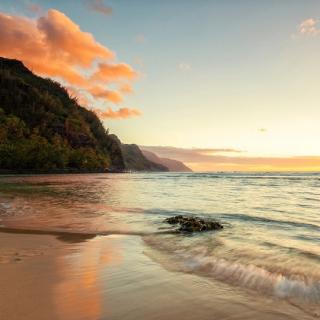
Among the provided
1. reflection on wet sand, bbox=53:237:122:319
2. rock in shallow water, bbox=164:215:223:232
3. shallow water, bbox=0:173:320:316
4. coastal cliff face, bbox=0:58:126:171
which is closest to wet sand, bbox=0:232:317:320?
reflection on wet sand, bbox=53:237:122:319

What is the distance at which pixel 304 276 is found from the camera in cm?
747

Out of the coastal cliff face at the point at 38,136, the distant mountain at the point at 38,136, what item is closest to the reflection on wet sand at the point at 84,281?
the distant mountain at the point at 38,136

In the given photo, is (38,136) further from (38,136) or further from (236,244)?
(236,244)

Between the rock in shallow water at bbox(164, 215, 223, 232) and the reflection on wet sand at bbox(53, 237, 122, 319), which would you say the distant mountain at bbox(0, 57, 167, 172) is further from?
the reflection on wet sand at bbox(53, 237, 122, 319)

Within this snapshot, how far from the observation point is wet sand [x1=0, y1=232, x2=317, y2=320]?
5094 mm

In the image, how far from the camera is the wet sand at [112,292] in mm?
5094

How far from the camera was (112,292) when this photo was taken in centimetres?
597

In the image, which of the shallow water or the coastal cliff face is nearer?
the shallow water

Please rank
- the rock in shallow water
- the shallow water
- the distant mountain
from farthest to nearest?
1. the distant mountain
2. the rock in shallow water
3. the shallow water

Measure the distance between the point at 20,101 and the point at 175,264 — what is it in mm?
185382

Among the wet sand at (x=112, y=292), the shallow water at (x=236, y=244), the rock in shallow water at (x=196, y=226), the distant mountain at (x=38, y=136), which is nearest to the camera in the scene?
the wet sand at (x=112, y=292)

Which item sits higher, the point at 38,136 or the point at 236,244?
the point at 38,136

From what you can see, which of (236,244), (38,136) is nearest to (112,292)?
(236,244)

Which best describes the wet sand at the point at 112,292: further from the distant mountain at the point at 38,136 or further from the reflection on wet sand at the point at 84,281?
the distant mountain at the point at 38,136
